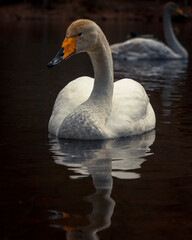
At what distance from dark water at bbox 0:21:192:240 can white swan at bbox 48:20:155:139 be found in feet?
0.50

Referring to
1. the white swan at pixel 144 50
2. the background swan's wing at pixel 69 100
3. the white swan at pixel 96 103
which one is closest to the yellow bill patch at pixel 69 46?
the white swan at pixel 96 103

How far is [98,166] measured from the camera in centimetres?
640

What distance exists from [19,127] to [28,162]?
1.95 metres

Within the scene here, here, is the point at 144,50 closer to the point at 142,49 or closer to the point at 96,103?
the point at 142,49

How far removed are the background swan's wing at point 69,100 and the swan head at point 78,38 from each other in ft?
2.83

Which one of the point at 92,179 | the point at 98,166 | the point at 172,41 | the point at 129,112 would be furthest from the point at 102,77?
the point at 172,41

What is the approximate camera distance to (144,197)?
5.30 metres

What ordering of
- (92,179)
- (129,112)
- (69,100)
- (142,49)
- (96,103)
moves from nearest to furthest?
(92,179)
(96,103)
(129,112)
(69,100)
(142,49)

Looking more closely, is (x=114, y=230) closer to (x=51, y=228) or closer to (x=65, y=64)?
(x=51, y=228)

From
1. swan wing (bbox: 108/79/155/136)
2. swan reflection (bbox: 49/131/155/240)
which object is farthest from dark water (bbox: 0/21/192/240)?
swan wing (bbox: 108/79/155/136)

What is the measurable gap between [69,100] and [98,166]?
6.36 ft

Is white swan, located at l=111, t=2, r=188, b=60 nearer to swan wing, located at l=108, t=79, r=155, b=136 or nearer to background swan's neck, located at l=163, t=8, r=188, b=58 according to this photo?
background swan's neck, located at l=163, t=8, r=188, b=58

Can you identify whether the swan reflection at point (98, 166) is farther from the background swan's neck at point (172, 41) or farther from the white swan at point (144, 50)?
the background swan's neck at point (172, 41)

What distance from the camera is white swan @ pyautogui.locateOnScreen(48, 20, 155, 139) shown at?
739 cm
